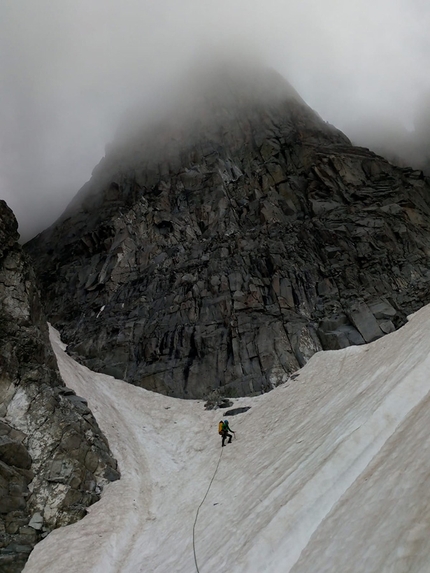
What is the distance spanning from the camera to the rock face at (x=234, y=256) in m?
34.2

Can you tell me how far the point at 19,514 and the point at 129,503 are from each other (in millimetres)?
4122

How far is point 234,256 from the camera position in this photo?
4316 cm

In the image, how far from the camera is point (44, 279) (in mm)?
53625

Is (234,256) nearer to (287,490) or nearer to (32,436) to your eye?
(32,436)

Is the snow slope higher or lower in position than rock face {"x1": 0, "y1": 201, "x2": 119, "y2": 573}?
lower

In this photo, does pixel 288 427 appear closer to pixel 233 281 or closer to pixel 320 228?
pixel 233 281

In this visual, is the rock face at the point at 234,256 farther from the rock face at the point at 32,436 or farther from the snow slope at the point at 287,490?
the rock face at the point at 32,436

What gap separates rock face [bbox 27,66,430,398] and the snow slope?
9995mm

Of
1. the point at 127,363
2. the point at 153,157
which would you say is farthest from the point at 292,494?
the point at 153,157

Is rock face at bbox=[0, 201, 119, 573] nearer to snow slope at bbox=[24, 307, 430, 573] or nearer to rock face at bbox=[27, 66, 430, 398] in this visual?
snow slope at bbox=[24, 307, 430, 573]

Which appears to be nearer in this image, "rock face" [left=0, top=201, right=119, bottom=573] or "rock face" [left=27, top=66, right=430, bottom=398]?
"rock face" [left=0, top=201, right=119, bottom=573]

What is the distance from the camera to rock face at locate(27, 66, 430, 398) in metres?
34.2

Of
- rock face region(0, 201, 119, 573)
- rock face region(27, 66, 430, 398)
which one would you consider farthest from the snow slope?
rock face region(27, 66, 430, 398)

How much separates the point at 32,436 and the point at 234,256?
30087 millimetres
